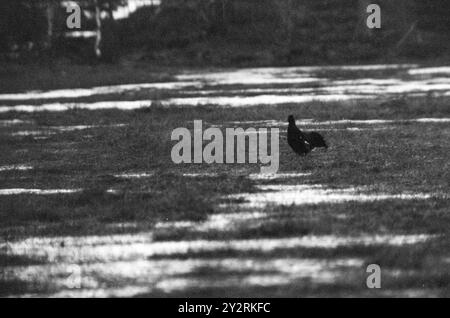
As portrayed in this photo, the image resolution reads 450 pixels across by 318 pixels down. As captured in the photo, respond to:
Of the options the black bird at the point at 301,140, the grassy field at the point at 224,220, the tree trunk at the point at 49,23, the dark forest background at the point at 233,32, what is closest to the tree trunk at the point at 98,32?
the dark forest background at the point at 233,32

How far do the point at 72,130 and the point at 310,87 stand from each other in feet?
41.7

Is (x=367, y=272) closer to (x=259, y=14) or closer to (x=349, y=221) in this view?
(x=349, y=221)

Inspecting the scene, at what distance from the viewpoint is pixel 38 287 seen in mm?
7844

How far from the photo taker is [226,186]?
1303 centimetres

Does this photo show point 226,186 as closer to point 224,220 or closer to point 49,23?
point 224,220

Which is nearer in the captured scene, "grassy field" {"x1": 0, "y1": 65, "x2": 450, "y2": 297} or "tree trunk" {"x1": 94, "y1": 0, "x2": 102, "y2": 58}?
"grassy field" {"x1": 0, "y1": 65, "x2": 450, "y2": 297}

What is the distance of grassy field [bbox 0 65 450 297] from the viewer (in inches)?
310

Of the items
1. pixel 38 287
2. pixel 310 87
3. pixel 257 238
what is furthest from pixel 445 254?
pixel 310 87

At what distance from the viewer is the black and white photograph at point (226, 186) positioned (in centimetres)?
795

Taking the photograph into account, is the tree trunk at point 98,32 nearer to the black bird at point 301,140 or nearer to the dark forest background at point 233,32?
the dark forest background at point 233,32

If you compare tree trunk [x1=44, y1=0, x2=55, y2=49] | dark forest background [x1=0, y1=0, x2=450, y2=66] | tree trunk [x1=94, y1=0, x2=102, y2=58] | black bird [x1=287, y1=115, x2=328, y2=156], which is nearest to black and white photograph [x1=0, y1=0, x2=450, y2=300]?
black bird [x1=287, y1=115, x2=328, y2=156]

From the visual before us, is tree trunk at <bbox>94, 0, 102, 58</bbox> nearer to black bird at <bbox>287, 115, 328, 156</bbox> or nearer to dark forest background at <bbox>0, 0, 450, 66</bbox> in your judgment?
dark forest background at <bbox>0, 0, 450, 66</bbox>

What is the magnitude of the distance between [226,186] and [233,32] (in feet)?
130

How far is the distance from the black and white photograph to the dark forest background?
592 cm
